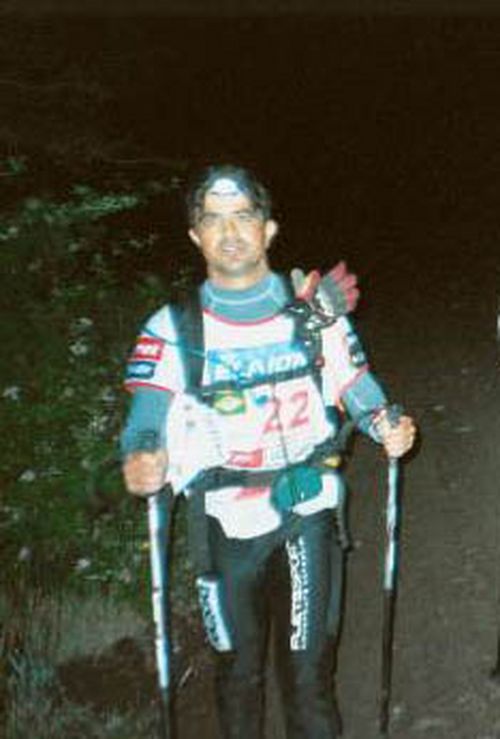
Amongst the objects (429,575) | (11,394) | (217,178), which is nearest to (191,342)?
(217,178)

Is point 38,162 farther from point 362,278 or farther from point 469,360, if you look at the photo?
point 469,360

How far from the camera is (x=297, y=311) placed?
4.01 metres

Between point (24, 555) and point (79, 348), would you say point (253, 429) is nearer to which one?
point (24, 555)

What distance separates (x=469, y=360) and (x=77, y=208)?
138 inches

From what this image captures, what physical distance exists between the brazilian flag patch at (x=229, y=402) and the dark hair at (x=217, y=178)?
0.63 meters

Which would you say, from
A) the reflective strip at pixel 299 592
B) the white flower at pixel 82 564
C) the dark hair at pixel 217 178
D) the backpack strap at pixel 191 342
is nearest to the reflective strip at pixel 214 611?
the reflective strip at pixel 299 592

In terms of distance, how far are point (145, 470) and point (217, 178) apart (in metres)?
1.06

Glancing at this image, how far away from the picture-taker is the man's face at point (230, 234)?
13.0 feet

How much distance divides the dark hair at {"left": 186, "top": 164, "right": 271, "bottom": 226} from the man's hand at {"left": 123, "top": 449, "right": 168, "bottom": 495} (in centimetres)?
86

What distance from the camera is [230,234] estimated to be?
13.0 feet

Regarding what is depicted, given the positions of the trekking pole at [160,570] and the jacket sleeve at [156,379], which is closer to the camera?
the jacket sleeve at [156,379]

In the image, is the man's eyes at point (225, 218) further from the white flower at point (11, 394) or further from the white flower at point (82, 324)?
the white flower at point (82, 324)

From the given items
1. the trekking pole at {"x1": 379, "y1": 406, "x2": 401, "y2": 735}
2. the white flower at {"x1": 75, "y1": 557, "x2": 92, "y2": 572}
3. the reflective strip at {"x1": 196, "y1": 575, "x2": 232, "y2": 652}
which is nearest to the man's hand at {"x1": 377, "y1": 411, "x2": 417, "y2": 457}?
the trekking pole at {"x1": 379, "y1": 406, "x2": 401, "y2": 735}

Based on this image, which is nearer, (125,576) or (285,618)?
(285,618)
